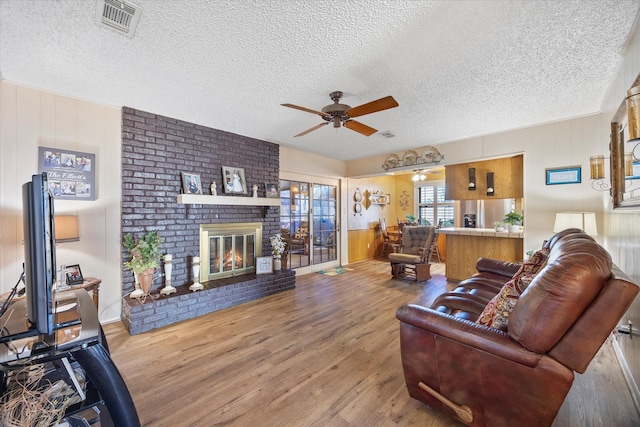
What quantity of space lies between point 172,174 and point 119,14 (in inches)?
81.6

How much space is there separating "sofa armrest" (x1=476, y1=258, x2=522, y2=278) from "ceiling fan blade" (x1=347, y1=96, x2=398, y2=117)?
214 centimetres

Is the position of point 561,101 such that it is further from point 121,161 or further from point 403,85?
point 121,161

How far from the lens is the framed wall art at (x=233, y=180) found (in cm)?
398

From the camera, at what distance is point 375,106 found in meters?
2.39

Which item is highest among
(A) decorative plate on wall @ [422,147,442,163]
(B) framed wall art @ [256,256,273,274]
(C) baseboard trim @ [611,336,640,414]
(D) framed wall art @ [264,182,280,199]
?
(A) decorative plate on wall @ [422,147,442,163]

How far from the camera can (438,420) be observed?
1.59 m

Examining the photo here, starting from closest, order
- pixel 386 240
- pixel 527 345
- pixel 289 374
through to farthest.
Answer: pixel 527 345, pixel 289 374, pixel 386 240

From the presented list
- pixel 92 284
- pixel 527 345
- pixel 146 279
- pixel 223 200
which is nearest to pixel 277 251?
pixel 223 200

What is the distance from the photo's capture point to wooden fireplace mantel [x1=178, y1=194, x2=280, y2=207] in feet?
11.2

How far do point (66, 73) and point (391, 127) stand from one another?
371 centimetres

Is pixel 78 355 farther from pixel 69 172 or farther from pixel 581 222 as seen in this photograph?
pixel 581 222

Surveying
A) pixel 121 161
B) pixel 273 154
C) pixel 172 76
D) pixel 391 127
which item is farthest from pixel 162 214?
pixel 391 127

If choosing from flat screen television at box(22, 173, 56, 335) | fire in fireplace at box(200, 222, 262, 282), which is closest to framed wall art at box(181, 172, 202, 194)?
fire in fireplace at box(200, 222, 262, 282)

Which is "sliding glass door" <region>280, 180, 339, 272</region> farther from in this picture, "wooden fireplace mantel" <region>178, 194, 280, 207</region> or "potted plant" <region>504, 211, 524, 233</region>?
"potted plant" <region>504, 211, 524, 233</region>
